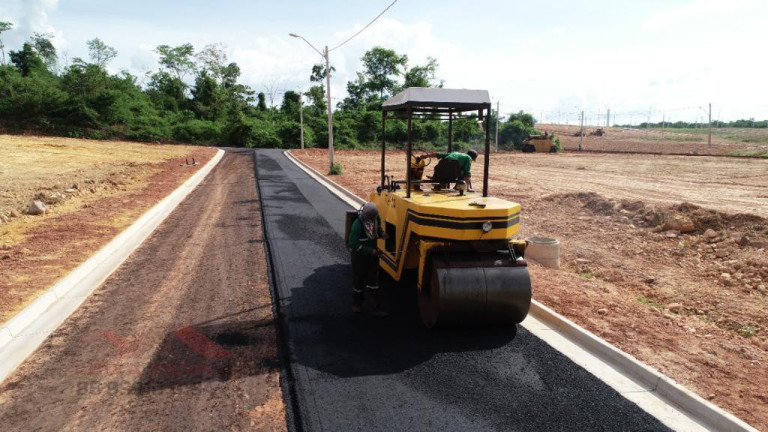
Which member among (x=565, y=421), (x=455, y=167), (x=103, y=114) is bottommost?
(x=565, y=421)

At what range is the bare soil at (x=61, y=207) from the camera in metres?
7.43

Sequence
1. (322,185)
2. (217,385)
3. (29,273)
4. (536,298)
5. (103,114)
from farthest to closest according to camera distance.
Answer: (103,114) → (322,185) → (29,273) → (536,298) → (217,385)

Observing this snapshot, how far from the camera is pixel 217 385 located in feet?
14.5

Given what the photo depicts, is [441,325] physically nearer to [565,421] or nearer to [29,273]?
[565,421]

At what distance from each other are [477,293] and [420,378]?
114cm

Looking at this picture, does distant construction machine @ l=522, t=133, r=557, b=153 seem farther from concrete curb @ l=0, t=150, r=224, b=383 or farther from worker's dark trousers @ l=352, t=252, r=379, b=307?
worker's dark trousers @ l=352, t=252, r=379, b=307

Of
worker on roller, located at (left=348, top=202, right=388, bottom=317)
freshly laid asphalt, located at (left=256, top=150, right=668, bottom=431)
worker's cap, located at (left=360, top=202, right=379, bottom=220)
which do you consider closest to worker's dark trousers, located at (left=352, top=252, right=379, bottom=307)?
worker on roller, located at (left=348, top=202, right=388, bottom=317)

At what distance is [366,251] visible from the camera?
5.85 metres

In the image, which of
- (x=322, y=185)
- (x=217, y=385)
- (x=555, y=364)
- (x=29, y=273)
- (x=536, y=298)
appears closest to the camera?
(x=217, y=385)

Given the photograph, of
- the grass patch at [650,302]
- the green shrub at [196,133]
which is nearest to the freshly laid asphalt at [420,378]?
the grass patch at [650,302]

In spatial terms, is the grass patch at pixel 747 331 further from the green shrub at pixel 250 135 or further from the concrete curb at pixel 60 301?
Answer: the green shrub at pixel 250 135

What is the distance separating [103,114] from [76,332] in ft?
156

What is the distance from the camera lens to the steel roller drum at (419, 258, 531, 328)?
203 inches

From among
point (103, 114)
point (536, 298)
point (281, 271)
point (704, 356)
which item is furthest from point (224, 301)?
point (103, 114)
